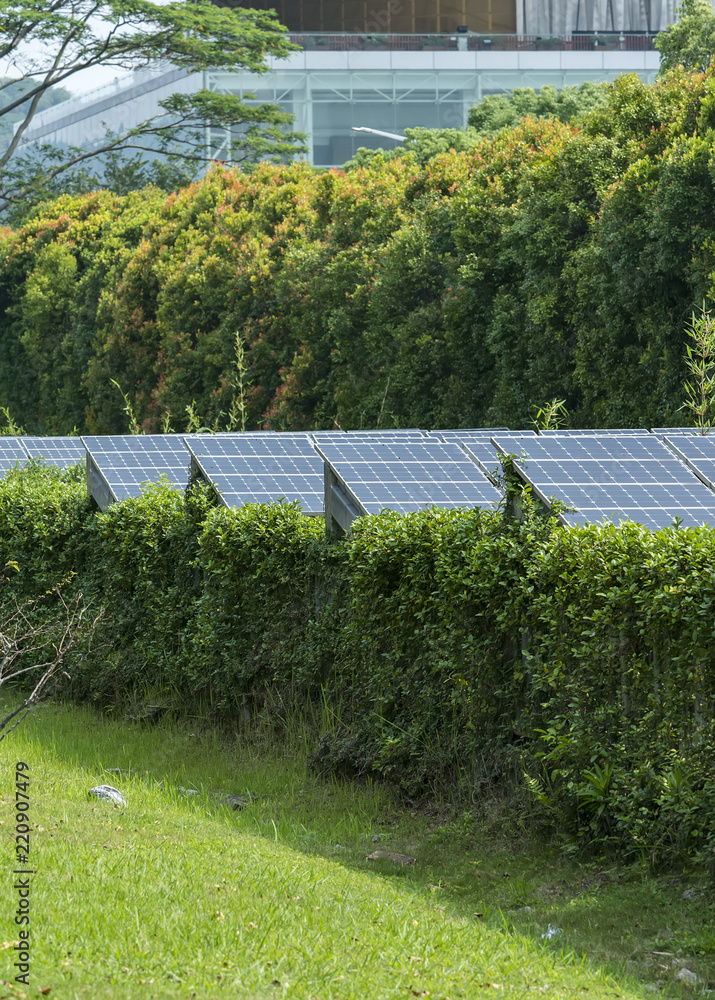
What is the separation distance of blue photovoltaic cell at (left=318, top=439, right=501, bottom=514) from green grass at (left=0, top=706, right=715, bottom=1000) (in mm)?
2202

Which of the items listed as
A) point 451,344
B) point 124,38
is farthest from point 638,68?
point 451,344

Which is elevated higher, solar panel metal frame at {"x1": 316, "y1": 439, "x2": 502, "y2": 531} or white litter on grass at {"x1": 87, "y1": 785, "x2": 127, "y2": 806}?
solar panel metal frame at {"x1": 316, "y1": 439, "x2": 502, "y2": 531}

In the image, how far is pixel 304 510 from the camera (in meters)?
10.8

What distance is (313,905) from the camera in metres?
6.02

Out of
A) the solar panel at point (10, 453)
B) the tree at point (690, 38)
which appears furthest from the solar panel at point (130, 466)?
the tree at point (690, 38)

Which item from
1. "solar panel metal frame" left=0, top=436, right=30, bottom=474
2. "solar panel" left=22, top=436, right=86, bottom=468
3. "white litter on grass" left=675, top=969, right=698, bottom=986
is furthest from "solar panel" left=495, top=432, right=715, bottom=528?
"solar panel" left=22, top=436, right=86, bottom=468

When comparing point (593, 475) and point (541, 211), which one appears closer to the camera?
point (593, 475)

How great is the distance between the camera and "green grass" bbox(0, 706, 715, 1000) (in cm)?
503

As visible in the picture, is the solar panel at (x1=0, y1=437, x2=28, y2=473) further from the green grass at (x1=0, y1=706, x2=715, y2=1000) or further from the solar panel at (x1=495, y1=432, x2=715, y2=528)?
the solar panel at (x1=495, y1=432, x2=715, y2=528)

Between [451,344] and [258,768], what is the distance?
459 inches

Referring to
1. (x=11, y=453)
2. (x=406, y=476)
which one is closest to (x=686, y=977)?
(x=406, y=476)

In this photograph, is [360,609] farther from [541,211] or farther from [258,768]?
[541,211]

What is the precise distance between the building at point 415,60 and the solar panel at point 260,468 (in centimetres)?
5010

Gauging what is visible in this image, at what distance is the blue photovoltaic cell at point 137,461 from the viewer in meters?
13.0
